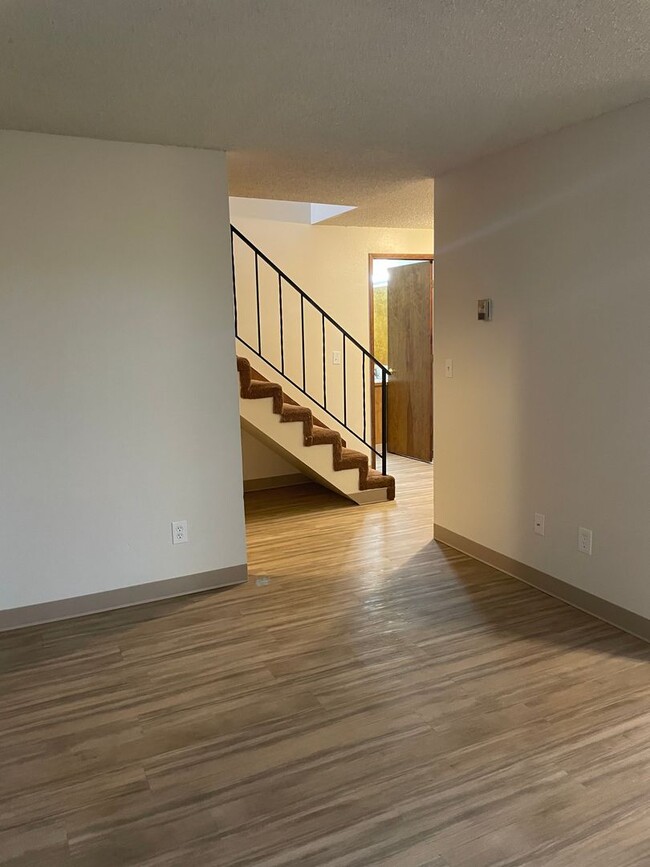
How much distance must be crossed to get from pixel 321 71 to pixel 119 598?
2.75m

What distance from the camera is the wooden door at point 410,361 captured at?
7.03 metres

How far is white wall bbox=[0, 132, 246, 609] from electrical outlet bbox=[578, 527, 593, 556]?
1.92 m

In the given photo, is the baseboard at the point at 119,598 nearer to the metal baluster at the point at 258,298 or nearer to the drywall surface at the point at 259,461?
the drywall surface at the point at 259,461

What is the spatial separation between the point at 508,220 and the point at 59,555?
3.03 meters

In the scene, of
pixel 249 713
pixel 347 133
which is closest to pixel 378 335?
pixel 347 133

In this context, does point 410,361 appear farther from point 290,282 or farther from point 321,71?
point 321,71

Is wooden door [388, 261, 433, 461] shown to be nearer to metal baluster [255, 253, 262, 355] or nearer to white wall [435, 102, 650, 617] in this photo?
metal baluster [255, 253, 262, 355]

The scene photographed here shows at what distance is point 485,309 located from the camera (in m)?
3.86

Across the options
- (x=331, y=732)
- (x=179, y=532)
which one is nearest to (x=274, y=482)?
(x=179, y=532)

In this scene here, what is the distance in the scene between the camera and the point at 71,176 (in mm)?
3219

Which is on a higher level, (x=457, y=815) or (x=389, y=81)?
(x=389, y=81)

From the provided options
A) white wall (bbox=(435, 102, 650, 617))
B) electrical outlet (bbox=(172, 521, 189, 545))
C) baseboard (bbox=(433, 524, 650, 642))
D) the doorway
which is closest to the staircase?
the doorway

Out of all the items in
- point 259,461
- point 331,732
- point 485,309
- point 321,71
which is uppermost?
point 321,71

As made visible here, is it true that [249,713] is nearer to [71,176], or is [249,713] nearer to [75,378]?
[75,378]
